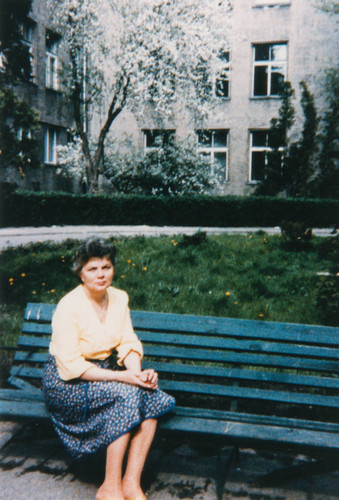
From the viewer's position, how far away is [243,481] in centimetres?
296

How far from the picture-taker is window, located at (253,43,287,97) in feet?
75.0

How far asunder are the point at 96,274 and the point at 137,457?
3.07 feet

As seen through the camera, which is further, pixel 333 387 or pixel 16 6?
pixel 16 6

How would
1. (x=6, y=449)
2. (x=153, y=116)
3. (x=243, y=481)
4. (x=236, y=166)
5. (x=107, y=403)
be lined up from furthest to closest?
(x=236, y=166), (x=153, y=116), (x=6, y=449), (x=243, y=481), (x=107, y=403)

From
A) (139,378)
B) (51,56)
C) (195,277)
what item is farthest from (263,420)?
(51,56)

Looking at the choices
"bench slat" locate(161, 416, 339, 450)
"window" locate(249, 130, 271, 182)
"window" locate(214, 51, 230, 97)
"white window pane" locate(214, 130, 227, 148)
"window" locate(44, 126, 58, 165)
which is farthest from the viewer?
"white window pane" locate(214, 130, 227, 148)

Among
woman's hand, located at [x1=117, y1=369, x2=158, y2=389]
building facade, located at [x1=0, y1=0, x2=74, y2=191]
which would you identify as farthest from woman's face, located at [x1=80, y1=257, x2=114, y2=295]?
building facade, located at [x1=0, y1=0, x2=74, y2=191]

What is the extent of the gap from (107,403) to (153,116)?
19049mm

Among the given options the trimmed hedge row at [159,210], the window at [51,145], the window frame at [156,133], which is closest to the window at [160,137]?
the window frame at [156,133]

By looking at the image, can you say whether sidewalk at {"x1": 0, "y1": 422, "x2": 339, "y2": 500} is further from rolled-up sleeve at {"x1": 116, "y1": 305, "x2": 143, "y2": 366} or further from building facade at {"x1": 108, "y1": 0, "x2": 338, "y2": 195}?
building facade at {"x1": 108, "y1": 0, "x2": 338, "y2": 195}

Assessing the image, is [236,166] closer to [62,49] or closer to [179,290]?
[62,49]

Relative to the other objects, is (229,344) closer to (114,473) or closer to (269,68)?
(114,473)

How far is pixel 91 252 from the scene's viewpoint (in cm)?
299

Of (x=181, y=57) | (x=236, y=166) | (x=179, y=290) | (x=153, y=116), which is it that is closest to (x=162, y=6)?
(x=181, y=57)
